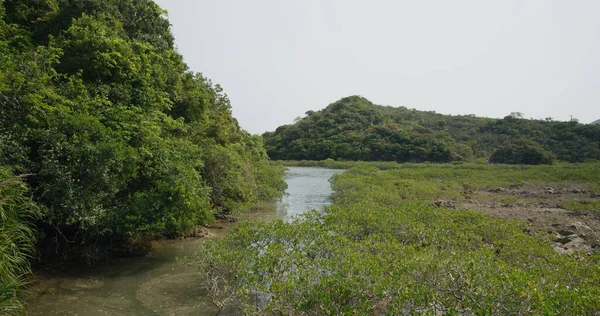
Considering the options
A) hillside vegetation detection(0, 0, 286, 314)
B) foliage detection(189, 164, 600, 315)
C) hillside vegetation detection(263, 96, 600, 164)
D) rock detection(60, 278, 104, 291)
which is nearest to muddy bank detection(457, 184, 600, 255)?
foliage detection(189, 164, 600, 315)

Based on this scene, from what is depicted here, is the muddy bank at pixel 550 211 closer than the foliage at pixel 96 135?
No

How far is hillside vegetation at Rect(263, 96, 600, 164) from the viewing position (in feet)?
206

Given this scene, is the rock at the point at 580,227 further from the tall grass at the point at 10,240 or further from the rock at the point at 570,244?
the tall grass at the point at 10,240

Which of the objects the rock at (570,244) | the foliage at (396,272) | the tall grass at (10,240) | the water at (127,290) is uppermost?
the tall grass at (10,240)

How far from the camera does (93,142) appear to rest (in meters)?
9.98

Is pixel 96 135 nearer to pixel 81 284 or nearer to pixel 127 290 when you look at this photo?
pixel 81 284

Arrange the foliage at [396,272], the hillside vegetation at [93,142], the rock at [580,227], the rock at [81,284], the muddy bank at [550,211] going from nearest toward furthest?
the foliage at [396,272], the hillside vegetation at [93,142], the rock at [81,284], the muddy bank at [550,211], the rock at [580,227]

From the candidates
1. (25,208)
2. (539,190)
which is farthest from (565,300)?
(539,190)

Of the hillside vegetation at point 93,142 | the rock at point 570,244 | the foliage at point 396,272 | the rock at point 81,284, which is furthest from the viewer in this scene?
the rock at point 570,244

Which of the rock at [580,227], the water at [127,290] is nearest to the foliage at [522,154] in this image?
the rock at [580,227]

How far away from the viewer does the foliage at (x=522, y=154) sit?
190ft

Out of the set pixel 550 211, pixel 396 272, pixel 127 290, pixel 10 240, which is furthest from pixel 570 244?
pixel 10 240

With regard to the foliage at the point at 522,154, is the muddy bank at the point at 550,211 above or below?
below

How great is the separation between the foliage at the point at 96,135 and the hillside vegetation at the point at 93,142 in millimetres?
35
